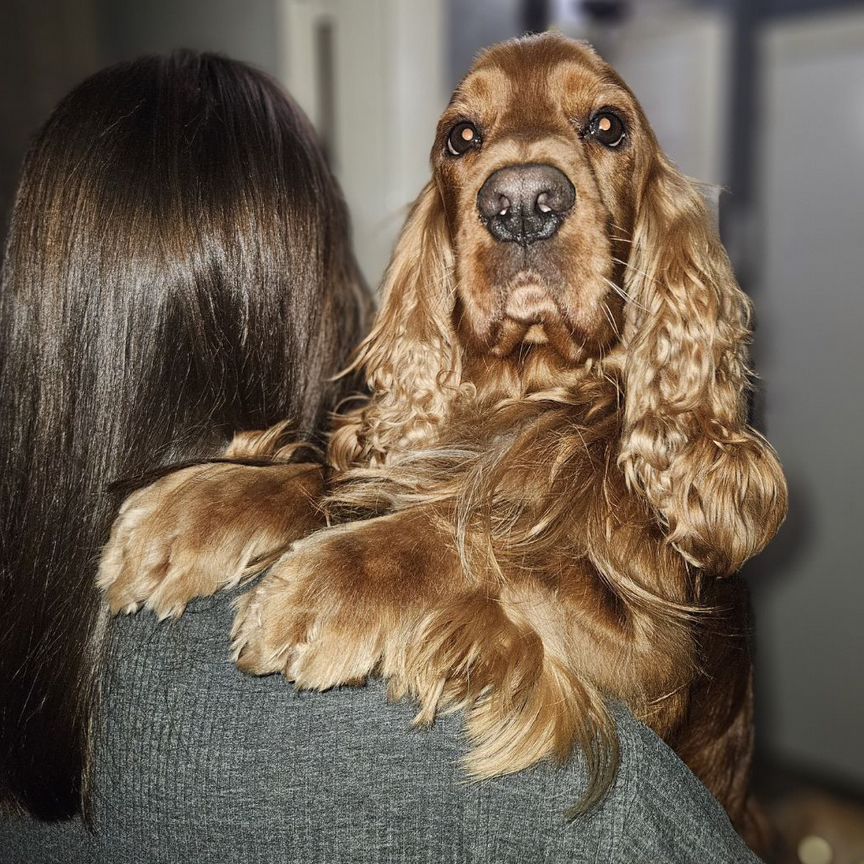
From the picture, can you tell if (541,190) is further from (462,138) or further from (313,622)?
(313,622)

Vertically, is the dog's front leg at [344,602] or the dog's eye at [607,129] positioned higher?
the dog's eye at [607,129]

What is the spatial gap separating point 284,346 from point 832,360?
138 inches

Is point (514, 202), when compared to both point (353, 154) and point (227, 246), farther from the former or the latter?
point (353, 154)

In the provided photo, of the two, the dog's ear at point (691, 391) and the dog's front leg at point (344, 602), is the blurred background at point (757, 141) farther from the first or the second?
A: the dog's front leg at point (344, 602)

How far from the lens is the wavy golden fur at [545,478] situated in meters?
0.98

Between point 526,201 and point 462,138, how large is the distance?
17cm

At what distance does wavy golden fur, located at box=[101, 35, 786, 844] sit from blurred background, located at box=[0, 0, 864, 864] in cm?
227

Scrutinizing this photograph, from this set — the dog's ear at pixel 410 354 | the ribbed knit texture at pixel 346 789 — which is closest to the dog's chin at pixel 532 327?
the dog's ear at pixel 410 354

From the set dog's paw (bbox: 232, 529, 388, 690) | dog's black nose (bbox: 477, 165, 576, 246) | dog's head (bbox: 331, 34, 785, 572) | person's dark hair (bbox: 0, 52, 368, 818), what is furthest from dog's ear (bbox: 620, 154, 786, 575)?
person's dark hair (bbox: 0, 52, 368, 818)

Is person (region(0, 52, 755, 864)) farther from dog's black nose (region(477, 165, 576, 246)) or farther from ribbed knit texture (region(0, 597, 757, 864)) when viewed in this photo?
dog's black nose (region(477, 165, 576, 246))

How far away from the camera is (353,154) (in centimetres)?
356

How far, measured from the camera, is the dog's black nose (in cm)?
113

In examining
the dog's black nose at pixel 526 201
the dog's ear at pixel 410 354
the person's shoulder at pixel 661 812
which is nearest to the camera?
the person's shoulder at pixel 661 812

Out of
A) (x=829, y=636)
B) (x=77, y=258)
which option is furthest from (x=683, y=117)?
(x=77, y=258)
